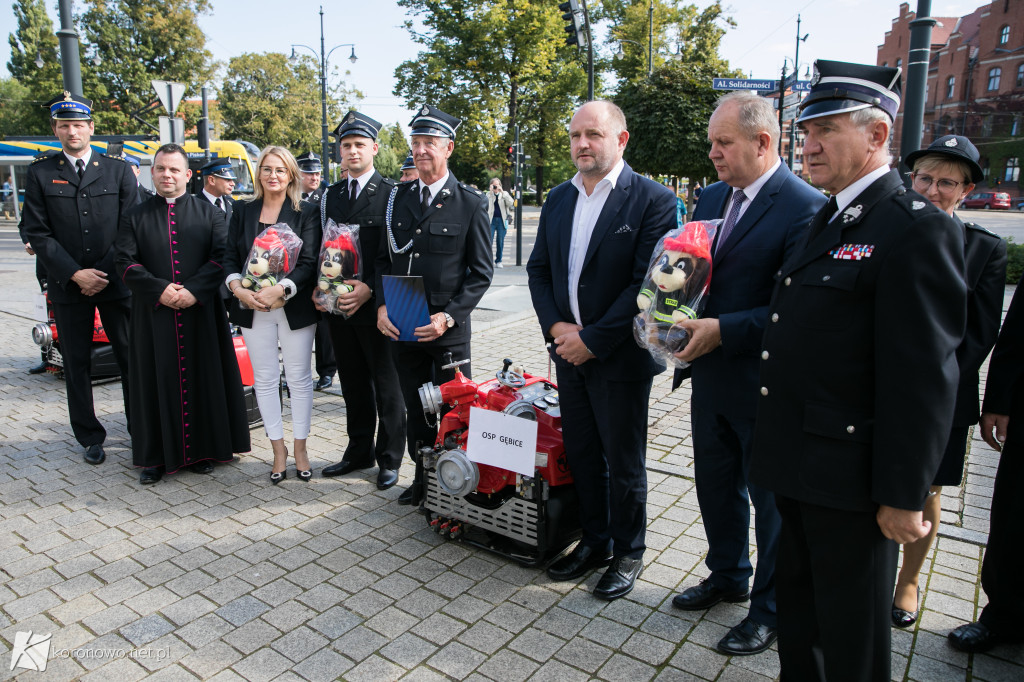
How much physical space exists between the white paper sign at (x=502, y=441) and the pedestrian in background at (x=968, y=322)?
174cm

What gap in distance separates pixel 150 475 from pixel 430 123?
124 inches

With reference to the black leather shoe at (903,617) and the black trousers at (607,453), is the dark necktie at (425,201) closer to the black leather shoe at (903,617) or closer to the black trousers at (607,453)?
the black trousers at (607,453)

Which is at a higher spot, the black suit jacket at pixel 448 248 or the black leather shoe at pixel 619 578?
the black suit jacket at pixel 448 248

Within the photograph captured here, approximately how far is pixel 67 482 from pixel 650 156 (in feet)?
67.8

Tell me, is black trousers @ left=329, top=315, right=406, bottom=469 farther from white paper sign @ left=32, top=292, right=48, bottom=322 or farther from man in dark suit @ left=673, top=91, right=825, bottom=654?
white paper sign @ left=32, top=292, right=48, bottom=322

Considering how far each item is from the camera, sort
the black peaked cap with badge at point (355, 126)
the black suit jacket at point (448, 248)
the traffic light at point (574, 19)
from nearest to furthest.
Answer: the black suit jacket at point (448, 248), the black peaked cap with badge at point (355, 126), the traffic light at point (574, 19)

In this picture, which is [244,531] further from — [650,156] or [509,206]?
[650,156]

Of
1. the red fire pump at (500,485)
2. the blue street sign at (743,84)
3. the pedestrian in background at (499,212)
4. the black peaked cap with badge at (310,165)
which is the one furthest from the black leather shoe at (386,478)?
the pedestrian in background at (499,212)

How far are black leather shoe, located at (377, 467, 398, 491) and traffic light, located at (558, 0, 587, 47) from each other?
397 inches

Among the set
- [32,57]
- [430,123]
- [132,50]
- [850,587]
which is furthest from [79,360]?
[32,57]

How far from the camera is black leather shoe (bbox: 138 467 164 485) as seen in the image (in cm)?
488

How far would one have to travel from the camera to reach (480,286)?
443 centimetres

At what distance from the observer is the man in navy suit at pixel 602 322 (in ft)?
10.9

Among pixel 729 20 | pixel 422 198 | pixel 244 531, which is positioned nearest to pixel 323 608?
pixel 244 531
